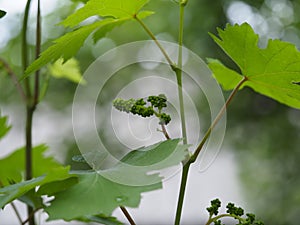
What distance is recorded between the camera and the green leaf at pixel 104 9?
365 millimetres

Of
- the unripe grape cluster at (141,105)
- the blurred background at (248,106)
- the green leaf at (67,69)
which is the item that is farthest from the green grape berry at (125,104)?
the blurred background at (248,106)

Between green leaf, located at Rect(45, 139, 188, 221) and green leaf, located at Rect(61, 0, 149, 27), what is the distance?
12 centimetres

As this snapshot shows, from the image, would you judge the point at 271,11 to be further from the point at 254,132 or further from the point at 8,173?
the point at 8,173

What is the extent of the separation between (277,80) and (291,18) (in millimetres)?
1475

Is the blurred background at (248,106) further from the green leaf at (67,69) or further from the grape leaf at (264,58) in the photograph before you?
the grape leaf at (264,58)

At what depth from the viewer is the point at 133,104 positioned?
12.9 inches

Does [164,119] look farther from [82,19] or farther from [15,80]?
[15,80]

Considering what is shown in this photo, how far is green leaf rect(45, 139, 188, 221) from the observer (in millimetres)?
287

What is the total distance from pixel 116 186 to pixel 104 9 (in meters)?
0.14

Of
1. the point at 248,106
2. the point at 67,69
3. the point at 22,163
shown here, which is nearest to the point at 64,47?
the point at 22,163

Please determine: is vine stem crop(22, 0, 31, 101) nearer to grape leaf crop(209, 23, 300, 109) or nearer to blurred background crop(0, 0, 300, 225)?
grape leaf crop(209, 23, 300, 109)

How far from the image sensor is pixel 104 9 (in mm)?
375

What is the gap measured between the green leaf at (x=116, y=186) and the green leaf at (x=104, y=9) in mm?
115

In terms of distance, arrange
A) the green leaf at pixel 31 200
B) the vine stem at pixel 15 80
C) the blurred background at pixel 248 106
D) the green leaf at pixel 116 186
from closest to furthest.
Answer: the green leaf at pixel 116 186, the green leaf at pixel 31 200, the vine stem at pixel 15 80, the blurred background at pixel 248 106
